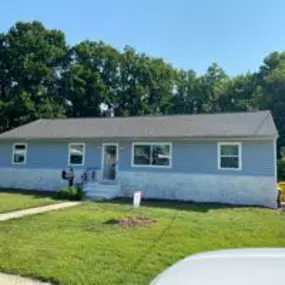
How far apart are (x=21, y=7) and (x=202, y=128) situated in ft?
32.7

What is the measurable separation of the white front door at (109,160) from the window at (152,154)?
1291mm

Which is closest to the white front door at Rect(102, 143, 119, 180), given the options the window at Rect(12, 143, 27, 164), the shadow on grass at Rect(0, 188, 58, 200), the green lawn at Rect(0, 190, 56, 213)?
the shadow on grass at Rect(0, 188, 58, 200)

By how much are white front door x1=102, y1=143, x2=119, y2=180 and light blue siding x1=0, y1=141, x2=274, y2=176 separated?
270 mm

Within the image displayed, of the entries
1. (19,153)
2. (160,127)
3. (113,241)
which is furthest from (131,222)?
(19,153)

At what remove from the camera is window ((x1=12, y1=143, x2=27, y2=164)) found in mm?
20719

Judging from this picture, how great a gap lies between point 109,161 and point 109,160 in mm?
54

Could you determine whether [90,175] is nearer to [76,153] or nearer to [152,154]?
[76,153]

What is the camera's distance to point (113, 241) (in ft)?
25.5

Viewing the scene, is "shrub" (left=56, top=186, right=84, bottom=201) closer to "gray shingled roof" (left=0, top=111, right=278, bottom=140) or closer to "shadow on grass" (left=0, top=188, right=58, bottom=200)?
"shadow on grass" (left=0, top=188, right=58, bottom=200)

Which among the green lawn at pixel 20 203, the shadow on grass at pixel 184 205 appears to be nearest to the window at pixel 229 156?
the shadow on grass at pixel 184 205

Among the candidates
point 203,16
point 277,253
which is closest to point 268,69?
point 203,16

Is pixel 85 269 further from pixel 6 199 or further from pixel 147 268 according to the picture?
pixel 6 199

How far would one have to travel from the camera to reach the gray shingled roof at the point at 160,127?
1653 cm

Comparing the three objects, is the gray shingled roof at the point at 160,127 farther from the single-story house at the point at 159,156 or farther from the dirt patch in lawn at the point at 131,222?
the dirt patch in lawn at the point at 131,222
